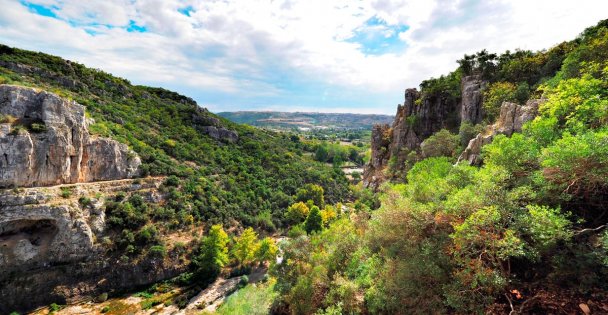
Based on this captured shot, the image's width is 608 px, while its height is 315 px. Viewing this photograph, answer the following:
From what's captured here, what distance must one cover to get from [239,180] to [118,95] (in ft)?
121

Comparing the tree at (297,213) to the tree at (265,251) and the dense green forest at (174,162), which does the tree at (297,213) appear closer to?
the dense green forest at (174,162)

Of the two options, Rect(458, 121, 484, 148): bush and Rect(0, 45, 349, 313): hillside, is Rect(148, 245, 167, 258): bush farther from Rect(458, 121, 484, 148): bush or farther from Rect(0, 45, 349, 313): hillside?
Rect(458, 121, 484, 148): bush

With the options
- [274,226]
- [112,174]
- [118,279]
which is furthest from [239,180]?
[118,279]

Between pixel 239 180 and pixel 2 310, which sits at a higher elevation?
pixel 239 180

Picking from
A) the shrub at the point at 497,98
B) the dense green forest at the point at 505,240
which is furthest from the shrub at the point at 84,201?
the shrub at the point at 497,98

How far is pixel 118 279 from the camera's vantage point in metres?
37.3

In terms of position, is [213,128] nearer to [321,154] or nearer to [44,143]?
[44,143]

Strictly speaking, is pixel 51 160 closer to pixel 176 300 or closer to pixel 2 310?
pixel 2 310

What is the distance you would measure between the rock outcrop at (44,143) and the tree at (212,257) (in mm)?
20506

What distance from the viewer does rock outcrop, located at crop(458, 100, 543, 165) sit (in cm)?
1967

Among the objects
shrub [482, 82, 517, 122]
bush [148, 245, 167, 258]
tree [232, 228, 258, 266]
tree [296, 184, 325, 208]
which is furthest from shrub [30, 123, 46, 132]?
shrub [482, 82, 517, 122]

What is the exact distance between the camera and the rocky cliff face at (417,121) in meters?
32.4

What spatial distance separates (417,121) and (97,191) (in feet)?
163

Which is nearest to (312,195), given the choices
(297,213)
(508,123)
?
(297,213)
